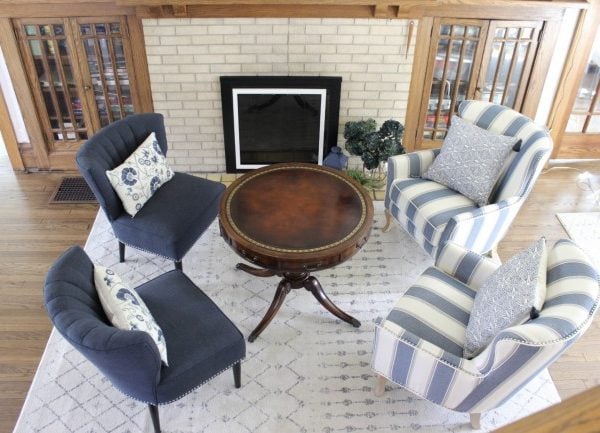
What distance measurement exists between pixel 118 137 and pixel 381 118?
2.10 metres

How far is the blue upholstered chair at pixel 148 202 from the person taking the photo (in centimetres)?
293

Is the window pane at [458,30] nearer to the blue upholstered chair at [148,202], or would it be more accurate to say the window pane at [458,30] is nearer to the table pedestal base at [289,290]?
the blue upholstered chair at [148,202]

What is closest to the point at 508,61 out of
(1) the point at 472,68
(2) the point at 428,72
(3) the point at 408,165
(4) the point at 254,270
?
(1) the point at 472,68

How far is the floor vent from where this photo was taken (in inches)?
156

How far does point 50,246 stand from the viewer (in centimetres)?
351

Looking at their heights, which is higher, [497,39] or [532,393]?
[497,39]

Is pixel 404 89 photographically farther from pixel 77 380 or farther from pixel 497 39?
pixel 77 380

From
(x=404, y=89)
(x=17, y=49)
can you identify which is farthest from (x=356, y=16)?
(x=17, y=49)

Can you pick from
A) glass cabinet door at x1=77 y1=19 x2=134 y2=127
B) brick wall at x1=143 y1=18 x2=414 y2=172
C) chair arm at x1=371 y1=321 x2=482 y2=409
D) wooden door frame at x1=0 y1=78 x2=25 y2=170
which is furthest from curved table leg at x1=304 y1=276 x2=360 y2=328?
wooden door frame at x1=0 y1=78 x2=25 y2=170

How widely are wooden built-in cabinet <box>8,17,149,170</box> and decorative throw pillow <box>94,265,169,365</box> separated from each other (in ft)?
7.49

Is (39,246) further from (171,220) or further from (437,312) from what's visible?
A: (437,312)

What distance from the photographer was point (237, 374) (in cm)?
254

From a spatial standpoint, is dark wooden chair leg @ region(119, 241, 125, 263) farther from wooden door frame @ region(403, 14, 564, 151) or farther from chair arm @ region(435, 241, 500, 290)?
wooden door frame @ region(403, 14, 564, 151)

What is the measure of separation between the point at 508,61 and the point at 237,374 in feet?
10.7
